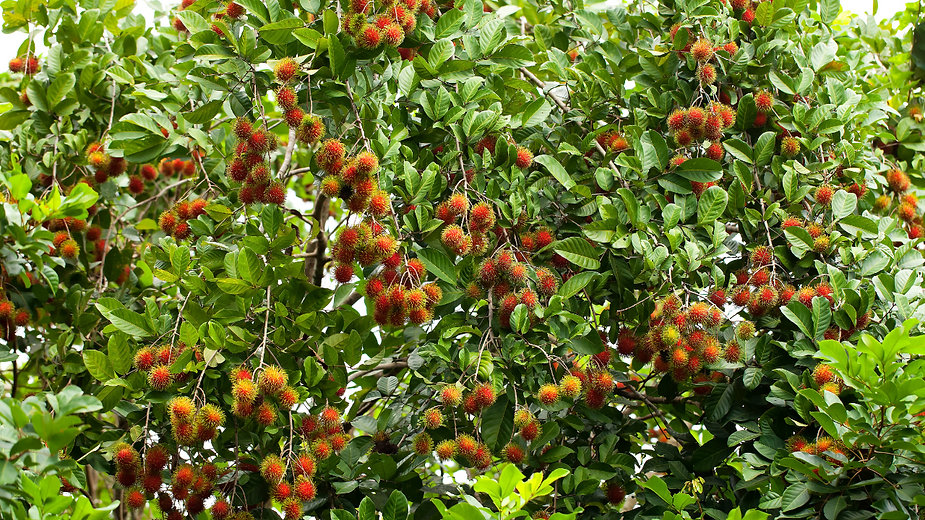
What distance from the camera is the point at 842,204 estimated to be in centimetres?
246

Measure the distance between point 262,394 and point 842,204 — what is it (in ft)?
5.76

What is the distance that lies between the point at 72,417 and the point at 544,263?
1403mm

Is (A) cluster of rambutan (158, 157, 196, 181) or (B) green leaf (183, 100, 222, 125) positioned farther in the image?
(A) cluster of rambutan (158, 157, 196, 181)

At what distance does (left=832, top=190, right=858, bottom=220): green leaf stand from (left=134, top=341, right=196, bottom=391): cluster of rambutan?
187 cm

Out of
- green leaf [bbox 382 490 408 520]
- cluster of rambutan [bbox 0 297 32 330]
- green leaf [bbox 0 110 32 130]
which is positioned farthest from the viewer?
green leaf [bbox 0 110 32 130]

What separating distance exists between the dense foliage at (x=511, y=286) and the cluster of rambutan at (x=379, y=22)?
0.01 metres

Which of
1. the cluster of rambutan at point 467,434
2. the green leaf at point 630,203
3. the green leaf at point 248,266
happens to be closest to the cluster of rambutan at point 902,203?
the green leaf at point 630,203

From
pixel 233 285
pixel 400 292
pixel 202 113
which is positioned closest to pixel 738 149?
pixel 400 292

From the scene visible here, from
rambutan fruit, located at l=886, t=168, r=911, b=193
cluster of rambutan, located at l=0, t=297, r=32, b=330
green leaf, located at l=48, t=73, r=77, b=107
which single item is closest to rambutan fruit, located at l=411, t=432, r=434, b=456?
cluster of rambutan, located at l=0, t=297, r=32, b=330

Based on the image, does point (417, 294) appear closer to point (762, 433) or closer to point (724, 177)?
point (762, 433)

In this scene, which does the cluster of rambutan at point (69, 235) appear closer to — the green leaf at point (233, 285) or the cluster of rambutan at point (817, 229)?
the green leaf at point (233, 285)

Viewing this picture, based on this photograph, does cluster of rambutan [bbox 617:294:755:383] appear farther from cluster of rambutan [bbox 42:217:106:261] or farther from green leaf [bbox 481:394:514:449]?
cluster of rambutan [bbox 42:217:106:261]

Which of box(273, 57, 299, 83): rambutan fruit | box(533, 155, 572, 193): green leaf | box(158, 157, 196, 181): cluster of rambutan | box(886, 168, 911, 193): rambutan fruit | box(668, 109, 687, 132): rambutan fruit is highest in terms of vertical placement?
box(273, 57, 299, 83): rambutan fruit

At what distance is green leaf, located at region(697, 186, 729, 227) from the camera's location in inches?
95.0
